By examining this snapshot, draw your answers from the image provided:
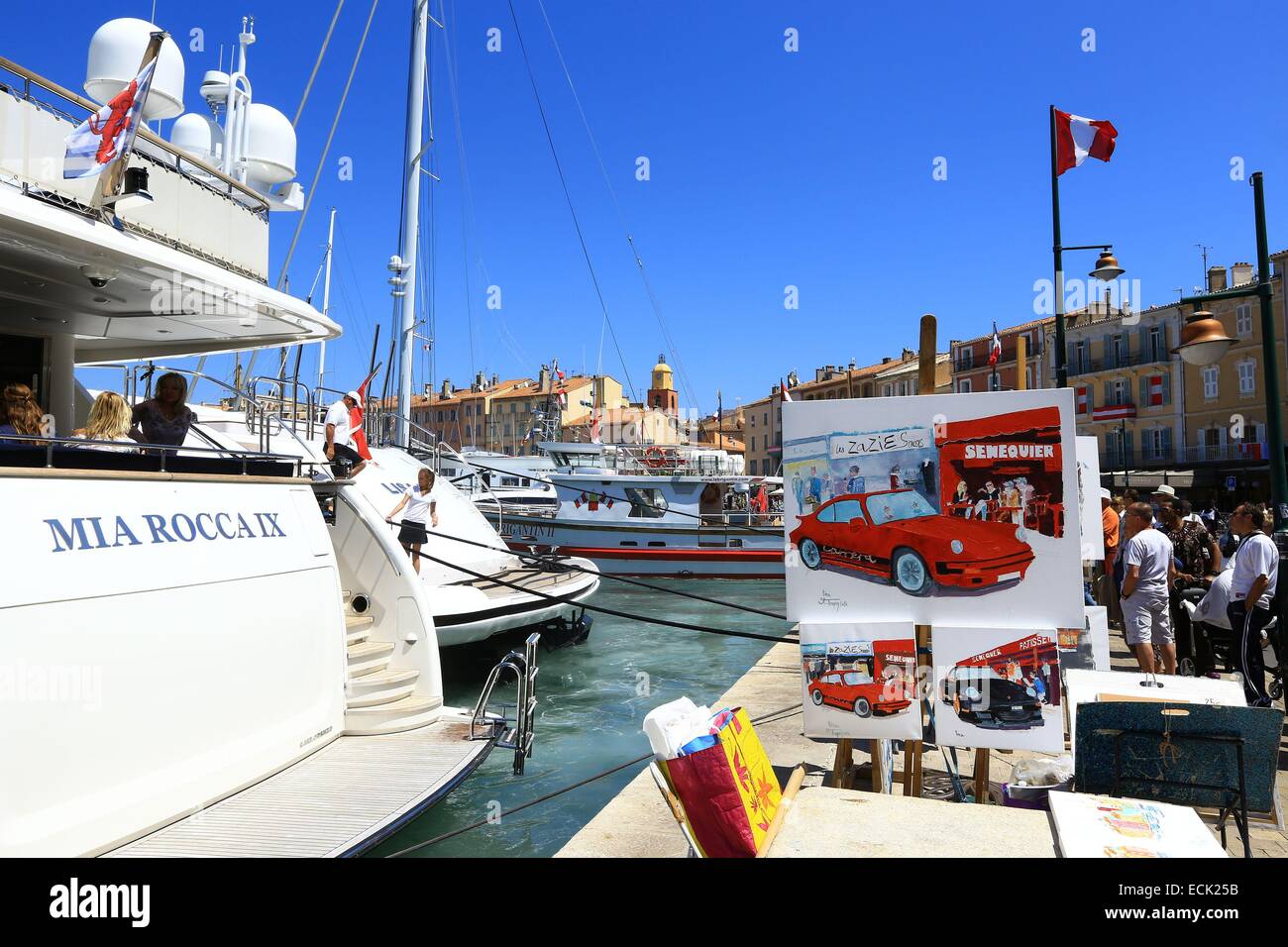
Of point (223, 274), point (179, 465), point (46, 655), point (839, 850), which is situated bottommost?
point (839, 850)

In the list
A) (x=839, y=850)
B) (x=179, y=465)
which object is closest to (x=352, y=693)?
(x=179, y=465)

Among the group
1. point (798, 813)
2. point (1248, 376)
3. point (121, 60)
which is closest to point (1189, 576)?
point (798, 813)

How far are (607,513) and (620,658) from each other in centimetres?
1442

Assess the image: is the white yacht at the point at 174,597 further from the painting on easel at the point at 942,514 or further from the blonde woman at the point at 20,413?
the painting on easel at the point at 942,514

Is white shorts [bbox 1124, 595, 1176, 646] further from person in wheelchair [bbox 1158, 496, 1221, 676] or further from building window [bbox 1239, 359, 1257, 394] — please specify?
building window [bbox 1239, 359, 1257, 394]

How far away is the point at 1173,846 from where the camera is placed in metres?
2.50

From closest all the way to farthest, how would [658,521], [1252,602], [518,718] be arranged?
1. [1252,602]
2. [518,718]
3. [658,521]

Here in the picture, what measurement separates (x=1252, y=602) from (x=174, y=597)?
735cm

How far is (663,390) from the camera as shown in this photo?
3659 inches

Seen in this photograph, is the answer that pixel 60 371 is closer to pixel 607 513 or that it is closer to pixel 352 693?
Result: pixel 352 693

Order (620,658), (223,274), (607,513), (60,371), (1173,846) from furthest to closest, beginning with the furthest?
(607,513), (620,658), (60,371), (223,274), (1173,846)

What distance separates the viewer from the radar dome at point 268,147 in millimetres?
9984

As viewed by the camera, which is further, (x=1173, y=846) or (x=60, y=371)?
(x=60, y=371)

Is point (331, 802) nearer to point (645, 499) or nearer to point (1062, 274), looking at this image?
point (1062, 274)
